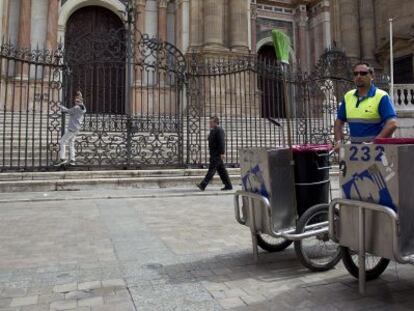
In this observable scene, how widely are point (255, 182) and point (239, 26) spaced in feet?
51.7

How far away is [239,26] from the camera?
1853cm

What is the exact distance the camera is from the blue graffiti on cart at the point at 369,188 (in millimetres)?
2883

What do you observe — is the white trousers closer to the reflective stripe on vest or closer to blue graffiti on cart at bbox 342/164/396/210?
the reflective stripe on vest

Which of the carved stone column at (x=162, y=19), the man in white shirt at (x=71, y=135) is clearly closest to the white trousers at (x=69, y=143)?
the man in white shirt at (x=71, y=135)

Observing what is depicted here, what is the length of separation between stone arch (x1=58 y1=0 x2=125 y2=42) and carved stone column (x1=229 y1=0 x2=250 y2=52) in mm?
4887

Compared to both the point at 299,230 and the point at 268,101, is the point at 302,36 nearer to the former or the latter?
the point at 268,101

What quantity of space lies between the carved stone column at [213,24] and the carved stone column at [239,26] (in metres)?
0.54

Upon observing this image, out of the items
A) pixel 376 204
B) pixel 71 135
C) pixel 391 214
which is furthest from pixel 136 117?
pixel 391 214

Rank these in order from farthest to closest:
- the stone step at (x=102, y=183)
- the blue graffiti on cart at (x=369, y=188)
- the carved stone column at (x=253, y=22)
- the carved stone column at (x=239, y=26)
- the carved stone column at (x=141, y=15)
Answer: the carved stone column at (x=253, y=22)
the carved stone column at (x=141, y=15)
the carved stone column at (x=239, y=26)
the stone step at (x=102, y=183)
the blue graffiti on cart at (x=369, y=188)

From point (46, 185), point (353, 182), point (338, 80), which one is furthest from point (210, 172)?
point (338, 80)

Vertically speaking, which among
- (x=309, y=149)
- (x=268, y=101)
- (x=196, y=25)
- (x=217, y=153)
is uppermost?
(x=196, y=25)

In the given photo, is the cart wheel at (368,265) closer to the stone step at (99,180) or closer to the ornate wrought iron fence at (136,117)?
the ornate wrought iron fence at (136,117)

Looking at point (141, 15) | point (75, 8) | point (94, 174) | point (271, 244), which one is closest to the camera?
point (271, 244)

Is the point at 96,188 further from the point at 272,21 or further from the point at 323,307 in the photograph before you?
the point at 272,21
